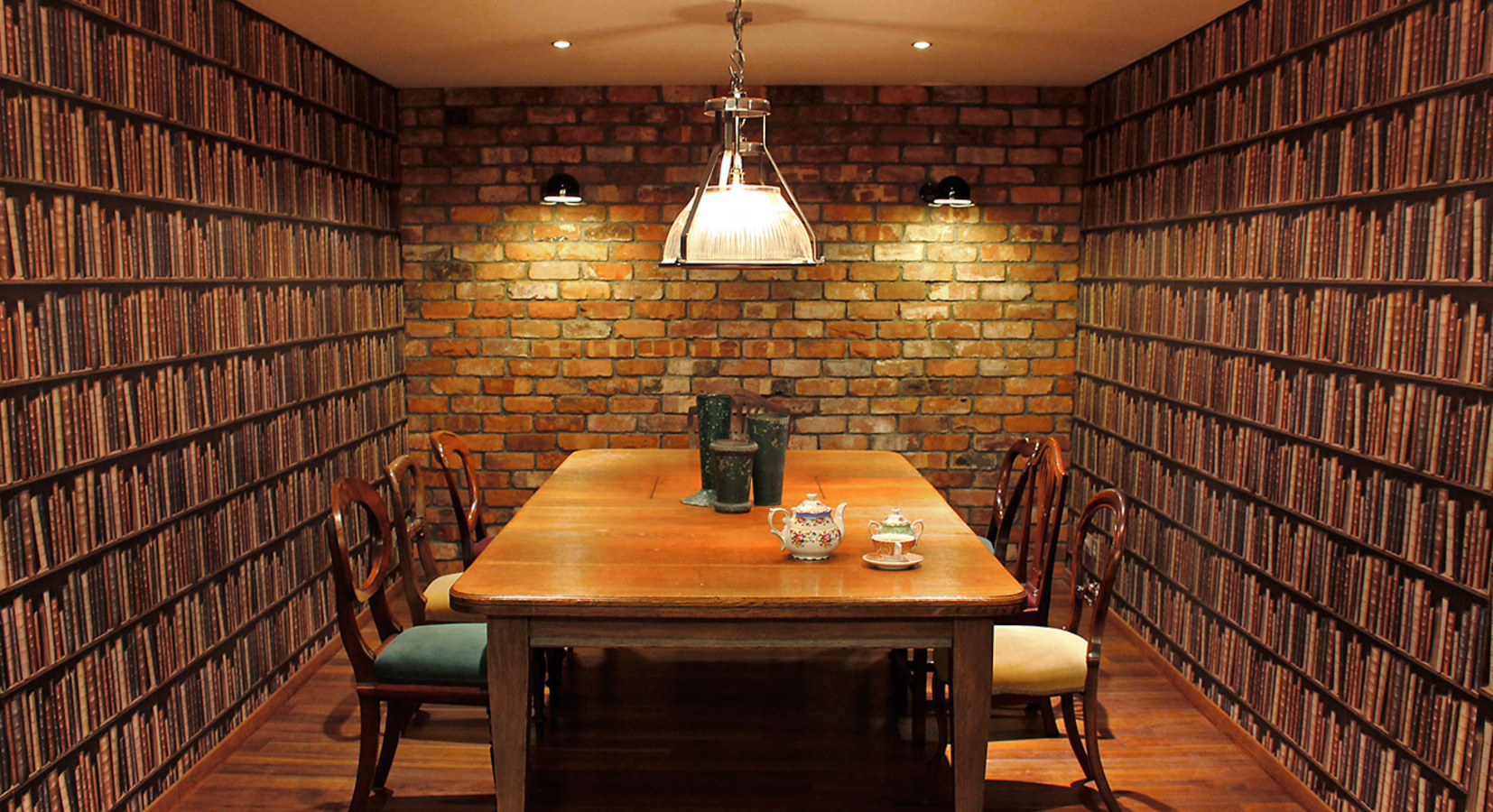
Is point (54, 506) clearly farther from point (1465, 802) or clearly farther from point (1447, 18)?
point (1447, 18)

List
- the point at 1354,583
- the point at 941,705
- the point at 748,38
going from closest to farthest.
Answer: the point at 1354,583 < the point at 941,705 < the point at 748,38

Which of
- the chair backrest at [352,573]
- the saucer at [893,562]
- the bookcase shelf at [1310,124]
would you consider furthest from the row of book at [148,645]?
the bookcase shelf at [1310,124]

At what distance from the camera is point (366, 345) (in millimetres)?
4648

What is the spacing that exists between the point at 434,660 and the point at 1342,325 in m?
2.54

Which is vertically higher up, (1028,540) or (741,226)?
(741,226)

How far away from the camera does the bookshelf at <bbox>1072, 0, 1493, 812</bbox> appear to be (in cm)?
244

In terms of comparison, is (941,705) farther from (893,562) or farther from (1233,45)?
(1233,45)

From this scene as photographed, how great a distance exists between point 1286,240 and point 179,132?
127 inches

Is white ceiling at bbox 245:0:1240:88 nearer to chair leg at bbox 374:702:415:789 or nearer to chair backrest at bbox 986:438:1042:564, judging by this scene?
chair backrest at bbox 986:438:1042:564

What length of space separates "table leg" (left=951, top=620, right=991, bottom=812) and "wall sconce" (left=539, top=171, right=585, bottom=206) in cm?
309

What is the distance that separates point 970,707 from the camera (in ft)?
7.71

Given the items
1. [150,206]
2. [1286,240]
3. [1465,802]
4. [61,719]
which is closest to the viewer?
[1465,802]

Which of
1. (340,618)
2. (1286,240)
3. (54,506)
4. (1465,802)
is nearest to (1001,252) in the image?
(1286,240)

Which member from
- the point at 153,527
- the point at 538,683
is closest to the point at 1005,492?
the point at 538,683
